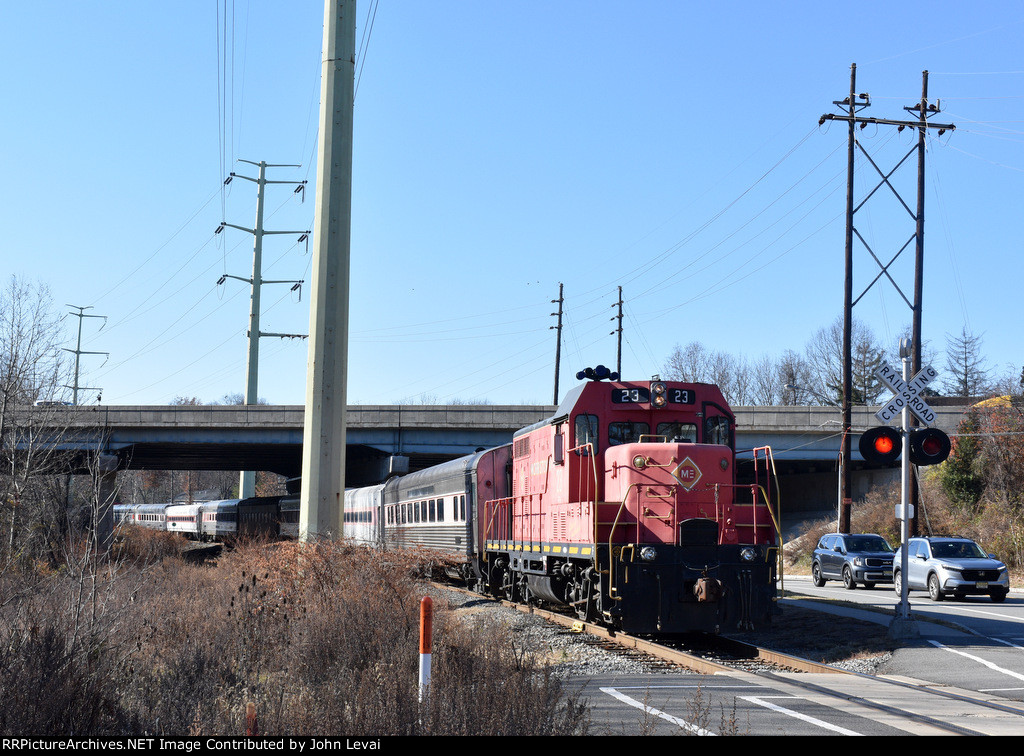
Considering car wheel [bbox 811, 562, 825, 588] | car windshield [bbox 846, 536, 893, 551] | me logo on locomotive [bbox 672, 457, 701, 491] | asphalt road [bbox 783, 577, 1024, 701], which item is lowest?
car wheel [bbox 811, 562, 825, 588]

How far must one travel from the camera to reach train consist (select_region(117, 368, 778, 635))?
13070 mm

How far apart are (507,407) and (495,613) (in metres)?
28.5

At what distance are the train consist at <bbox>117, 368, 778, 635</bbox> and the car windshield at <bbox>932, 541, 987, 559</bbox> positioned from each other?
40.6ft

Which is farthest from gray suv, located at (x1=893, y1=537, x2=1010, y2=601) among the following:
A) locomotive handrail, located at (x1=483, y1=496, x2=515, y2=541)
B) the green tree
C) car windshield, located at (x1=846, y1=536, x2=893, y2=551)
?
the green tree

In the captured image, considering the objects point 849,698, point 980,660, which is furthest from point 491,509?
point 849,698

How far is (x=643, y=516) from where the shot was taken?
13539 millimetres

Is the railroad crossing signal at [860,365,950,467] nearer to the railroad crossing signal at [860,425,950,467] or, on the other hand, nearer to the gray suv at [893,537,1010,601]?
the railroad crossing signal at [860,425,950,467]

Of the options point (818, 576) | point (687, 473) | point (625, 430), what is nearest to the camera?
point (687, 473)

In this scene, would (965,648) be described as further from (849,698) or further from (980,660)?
(849,698)

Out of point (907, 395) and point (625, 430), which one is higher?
point (907, 395)

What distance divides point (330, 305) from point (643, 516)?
889cm

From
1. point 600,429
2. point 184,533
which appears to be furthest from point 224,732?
point 184,533

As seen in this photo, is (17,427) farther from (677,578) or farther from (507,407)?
(677,578)

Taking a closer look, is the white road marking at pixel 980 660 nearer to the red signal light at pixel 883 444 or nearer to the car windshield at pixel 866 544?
the red signal light at pixel 883 444
